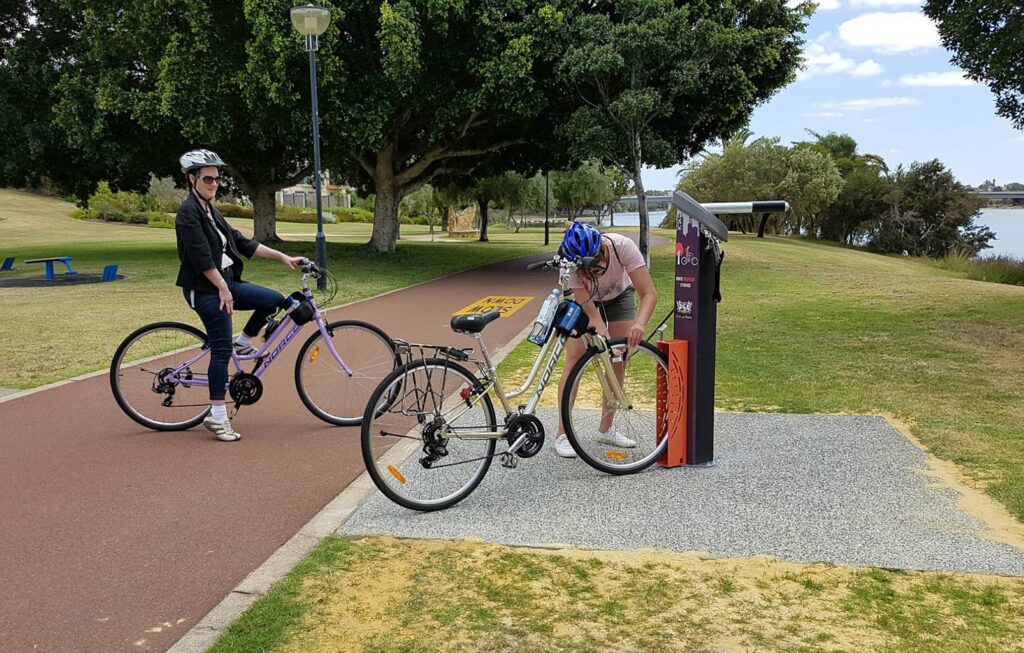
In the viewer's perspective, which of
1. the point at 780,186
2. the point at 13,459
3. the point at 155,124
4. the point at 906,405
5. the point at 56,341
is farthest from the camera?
the point at 780,186

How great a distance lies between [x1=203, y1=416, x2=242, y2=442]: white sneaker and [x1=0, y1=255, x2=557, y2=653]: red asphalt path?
0.22 feet

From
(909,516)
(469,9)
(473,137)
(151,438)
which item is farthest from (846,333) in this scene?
(473,137)

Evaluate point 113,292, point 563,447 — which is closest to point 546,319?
point 563,447

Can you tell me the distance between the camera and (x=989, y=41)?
10875 mm

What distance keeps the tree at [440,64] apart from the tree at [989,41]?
8909mm

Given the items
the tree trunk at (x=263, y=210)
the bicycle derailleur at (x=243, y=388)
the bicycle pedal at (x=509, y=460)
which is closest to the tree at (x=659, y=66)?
the tree trunk at (x=263, y=210)

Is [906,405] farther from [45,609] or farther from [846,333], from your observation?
[45,609]

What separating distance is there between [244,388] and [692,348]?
3.17 metres

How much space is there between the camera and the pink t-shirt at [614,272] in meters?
4.65

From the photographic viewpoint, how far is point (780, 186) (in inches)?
1937

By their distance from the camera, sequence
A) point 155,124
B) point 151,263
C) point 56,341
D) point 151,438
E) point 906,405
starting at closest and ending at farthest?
point 151,438, point 906,405, point 56,341, point 155,124, point 151,263

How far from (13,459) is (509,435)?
3444 millimetres

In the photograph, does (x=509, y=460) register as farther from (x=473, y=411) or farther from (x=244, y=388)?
(x=244, y=388)

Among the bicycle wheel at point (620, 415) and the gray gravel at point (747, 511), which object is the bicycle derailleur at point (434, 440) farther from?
the bicycle wheel at point (620, 415)
